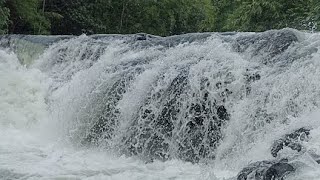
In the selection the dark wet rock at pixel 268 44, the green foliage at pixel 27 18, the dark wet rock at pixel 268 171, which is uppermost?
the green foliage at pixel 27 18

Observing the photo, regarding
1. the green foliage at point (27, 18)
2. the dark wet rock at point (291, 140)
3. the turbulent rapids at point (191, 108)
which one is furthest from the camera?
the green foliage at point (27, 18)

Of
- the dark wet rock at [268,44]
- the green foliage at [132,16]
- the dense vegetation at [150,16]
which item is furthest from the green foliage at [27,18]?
the dark wet rock at [268,44]

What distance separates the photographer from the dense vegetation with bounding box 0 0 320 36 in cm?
1532

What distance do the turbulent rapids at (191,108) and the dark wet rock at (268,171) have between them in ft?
0.03

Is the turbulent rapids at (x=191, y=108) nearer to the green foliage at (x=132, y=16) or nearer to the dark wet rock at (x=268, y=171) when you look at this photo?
the dark wet rock at (x=268, y=171)

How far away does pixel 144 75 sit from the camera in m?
7.07

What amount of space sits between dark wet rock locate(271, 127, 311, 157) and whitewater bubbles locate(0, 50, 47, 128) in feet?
14.7

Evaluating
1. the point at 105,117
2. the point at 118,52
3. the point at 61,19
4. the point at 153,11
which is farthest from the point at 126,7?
the point at 105,117

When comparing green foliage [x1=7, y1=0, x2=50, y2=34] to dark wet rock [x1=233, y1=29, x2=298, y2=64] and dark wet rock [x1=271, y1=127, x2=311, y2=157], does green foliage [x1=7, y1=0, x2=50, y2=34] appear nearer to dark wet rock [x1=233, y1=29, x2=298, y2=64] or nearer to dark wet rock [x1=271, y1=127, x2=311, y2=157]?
dark wet rock [x1=233, y1=29, x2=298, y2=64]

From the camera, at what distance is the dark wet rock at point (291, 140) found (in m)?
4.97

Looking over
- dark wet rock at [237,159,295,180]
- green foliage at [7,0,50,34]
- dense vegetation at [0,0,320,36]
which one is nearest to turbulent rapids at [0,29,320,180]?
dark wet rock at [237,159,295,180]

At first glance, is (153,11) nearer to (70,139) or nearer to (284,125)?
(70,139)

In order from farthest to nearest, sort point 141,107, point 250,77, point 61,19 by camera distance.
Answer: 1. point 61,19
2. point 141,107
3. point 250,77

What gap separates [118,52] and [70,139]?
74.8 inches
